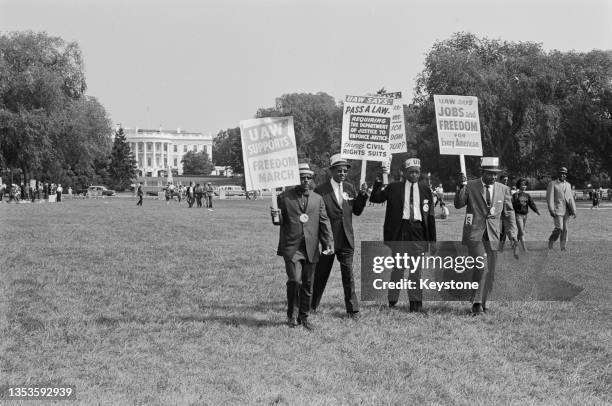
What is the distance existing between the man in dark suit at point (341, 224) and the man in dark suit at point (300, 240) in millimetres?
408

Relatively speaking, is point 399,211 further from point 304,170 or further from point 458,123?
point 458,123

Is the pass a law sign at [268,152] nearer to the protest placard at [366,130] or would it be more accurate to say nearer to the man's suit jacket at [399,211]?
the man's suit jacket at [399,211]

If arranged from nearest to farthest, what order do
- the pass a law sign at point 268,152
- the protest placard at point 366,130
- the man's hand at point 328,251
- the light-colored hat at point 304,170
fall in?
the man's hand at point 328,251 < the light-colored hat at point 304,170 < the pass a law sign at point 268,152 < the protest placard at point 366,130

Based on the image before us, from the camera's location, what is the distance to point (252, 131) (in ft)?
29.5

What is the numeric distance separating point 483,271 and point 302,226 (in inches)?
97.4

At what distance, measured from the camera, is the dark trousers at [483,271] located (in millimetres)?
9188

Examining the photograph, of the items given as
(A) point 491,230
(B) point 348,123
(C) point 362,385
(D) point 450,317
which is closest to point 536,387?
(C) point 362,385

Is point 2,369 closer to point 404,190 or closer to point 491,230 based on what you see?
point 404,190

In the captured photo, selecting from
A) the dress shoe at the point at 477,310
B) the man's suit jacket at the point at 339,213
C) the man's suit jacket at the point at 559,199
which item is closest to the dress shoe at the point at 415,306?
the dress shoe at the point at 477,310

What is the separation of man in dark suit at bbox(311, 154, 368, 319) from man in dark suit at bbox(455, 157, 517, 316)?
138cm

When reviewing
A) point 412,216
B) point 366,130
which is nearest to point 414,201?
point 412,216

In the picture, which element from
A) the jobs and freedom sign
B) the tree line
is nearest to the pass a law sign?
the jobs and freedom sign

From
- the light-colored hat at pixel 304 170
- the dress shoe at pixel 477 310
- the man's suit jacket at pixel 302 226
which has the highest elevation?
the light-colored hat at pixel 304 170

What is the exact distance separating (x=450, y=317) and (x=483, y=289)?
1.99ft
